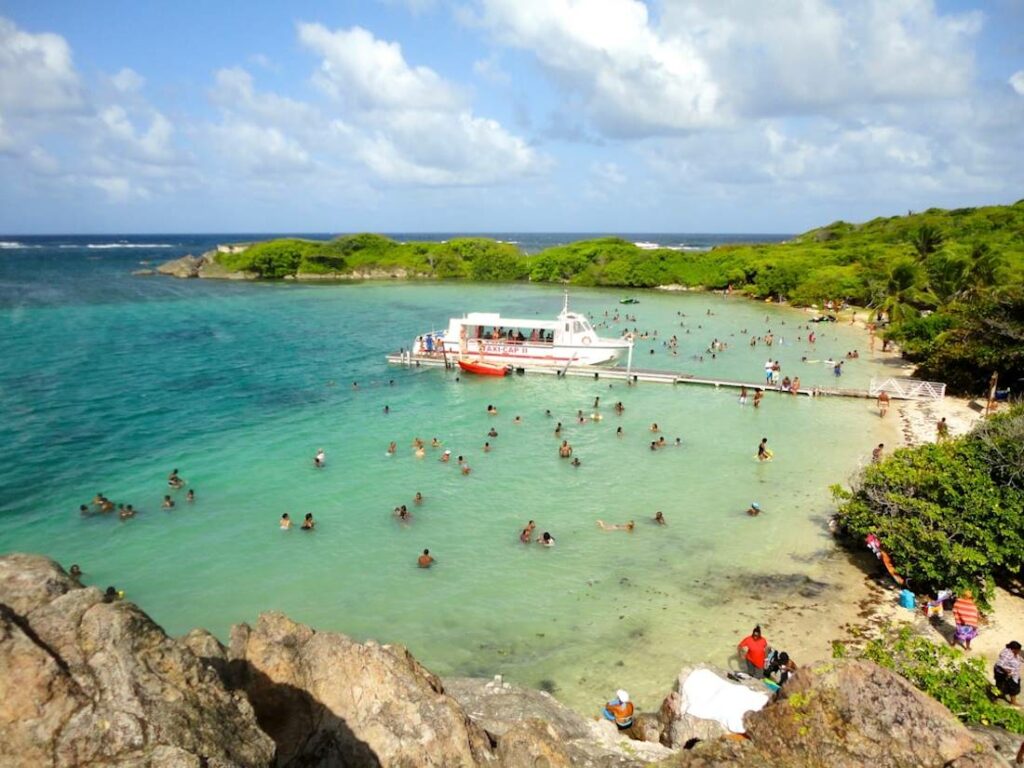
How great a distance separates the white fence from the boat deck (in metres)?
0.13

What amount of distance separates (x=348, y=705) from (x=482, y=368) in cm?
3633

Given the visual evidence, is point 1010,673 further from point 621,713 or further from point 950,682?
point 621,713

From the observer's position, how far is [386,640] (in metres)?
16.0

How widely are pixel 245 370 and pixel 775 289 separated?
64.4 metres

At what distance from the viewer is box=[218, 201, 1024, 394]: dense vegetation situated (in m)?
35.0

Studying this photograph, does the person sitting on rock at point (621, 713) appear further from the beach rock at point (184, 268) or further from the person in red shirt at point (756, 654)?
the beach rock at point (184, 268)

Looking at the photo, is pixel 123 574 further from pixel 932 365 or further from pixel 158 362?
pixel 932 365

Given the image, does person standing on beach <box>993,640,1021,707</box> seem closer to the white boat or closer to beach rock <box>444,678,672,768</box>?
beach rock <box>444,678,672,768</box>

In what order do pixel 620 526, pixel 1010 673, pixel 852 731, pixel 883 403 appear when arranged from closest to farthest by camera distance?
pixel 852 731
pixel 1010 673
pixel 620 526
pixel 883 403

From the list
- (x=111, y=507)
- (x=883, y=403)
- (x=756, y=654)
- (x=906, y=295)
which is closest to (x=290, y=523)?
(x=111, y=507)

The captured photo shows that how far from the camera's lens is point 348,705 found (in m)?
6.80

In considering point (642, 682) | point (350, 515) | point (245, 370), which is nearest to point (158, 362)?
point (245, 370)

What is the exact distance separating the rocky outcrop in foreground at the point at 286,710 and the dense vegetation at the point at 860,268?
106 ft

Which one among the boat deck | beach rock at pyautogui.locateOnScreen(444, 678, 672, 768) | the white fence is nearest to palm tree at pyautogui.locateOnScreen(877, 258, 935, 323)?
the white fence
